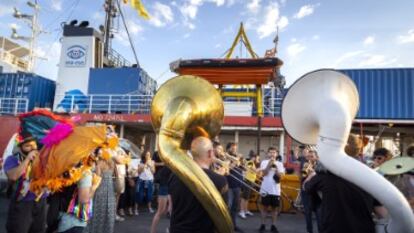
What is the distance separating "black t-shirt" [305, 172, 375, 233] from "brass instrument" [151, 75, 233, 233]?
0.86 m

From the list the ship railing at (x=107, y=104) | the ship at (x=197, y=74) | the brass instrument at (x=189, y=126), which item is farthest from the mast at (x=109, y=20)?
the brass instrument at (x=189, y=126)

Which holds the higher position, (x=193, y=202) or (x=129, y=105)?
(x=129, y=105)

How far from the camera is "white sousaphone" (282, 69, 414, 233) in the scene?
206 cm

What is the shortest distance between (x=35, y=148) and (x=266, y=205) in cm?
439

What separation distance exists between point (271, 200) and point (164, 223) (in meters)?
2.20

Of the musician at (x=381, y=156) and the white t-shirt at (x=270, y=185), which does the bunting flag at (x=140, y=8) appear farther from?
the musician at (x=381, y=156)

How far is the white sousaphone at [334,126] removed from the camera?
2057 mm

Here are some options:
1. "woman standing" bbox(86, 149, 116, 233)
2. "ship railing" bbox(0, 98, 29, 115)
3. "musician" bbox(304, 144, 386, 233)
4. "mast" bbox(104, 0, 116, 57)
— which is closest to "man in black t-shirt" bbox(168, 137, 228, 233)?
"musician" bbox(304, 144, 386, 233)

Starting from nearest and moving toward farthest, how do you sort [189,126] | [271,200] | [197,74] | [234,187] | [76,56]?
[189,126]
[271,200]
[234,187]
[197,74]
[76,56]

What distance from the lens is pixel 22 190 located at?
11.0 feet

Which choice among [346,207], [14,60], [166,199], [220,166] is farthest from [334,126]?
[14,60]

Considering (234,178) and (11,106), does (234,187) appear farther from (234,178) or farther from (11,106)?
(11,106)

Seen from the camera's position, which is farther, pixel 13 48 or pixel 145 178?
pixel 13 48

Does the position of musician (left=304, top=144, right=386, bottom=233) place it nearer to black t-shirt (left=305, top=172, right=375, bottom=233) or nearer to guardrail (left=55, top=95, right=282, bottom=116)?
black t-shirt (left=305, top=172, right=375, bottom=233)
